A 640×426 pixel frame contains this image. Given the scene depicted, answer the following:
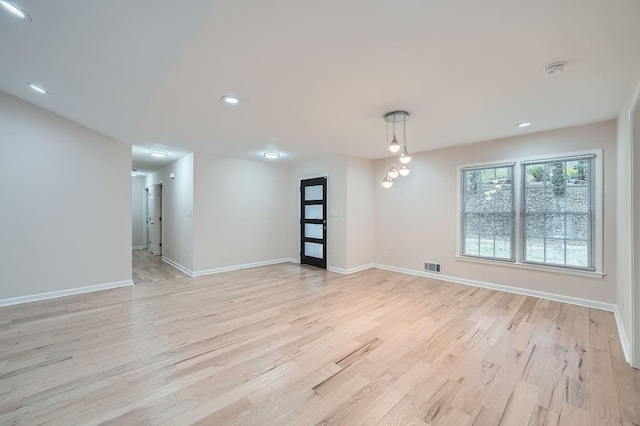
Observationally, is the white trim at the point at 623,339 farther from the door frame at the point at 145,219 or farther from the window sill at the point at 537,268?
the door frame at the point at 145,219

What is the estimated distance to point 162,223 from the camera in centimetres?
760

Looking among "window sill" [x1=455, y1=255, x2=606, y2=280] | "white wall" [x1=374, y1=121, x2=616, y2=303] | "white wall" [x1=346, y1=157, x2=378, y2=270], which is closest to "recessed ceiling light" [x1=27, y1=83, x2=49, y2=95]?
"white wall" [x1=346, y1=157, x2=378, y2=270]

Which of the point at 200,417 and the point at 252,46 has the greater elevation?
the point at 252,46

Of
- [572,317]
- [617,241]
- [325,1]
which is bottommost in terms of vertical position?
[572,317]

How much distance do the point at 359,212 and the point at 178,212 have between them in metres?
4.26

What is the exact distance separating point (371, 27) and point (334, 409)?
257 cm

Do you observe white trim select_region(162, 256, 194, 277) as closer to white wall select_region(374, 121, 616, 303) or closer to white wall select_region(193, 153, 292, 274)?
white wall select_region(193, 153, 292, 274)

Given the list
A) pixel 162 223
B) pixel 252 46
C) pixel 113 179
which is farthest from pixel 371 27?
pixel 162 223

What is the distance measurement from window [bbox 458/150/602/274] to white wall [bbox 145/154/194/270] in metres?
5.44

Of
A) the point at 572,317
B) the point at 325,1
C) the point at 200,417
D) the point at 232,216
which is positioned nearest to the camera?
the point at 325,1

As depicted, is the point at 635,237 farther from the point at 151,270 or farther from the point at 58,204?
the point at 151,270

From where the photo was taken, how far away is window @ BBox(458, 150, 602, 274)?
373 centimetres

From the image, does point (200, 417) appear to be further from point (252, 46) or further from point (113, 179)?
point (113, 179)

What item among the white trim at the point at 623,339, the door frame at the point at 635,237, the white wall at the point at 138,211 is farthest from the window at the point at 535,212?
the white wall at the point at 138,211
